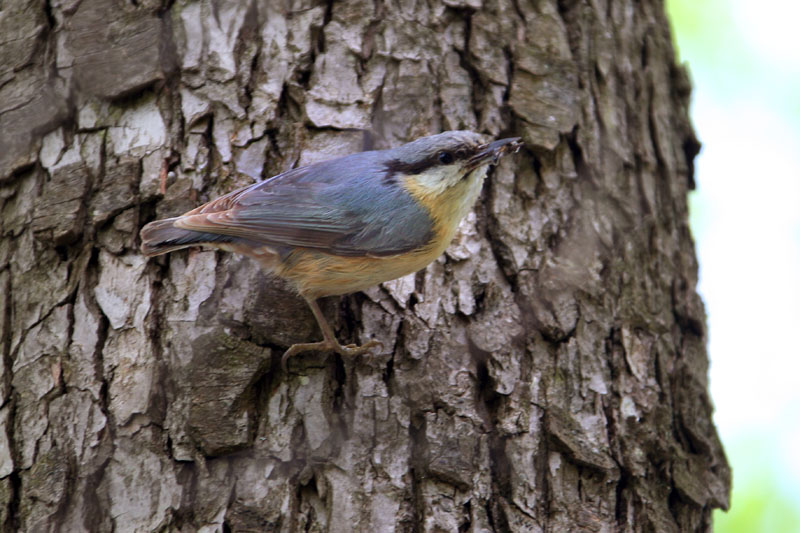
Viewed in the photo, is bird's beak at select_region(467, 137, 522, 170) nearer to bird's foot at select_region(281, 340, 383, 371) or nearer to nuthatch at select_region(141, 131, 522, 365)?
nuthatch at select_region(141, 131, 522, 365)

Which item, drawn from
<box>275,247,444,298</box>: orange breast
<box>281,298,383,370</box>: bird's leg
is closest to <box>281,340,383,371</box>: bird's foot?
<box>281,298,383,370</box>: bird's leg

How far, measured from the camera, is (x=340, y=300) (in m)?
3.11

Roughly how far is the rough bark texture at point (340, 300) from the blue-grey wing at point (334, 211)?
0.51 feet

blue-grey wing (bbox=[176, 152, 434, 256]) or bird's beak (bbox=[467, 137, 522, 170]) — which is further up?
bird's beak (bbox=[467, 137, 522, 170])

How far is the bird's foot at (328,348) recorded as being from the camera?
267 centimetres

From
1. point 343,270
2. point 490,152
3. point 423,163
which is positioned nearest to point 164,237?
point 343,270

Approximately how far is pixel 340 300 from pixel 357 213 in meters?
0.36

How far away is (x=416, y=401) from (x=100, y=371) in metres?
1.10

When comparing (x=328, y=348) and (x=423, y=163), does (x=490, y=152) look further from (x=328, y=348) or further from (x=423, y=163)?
(x=328, y=348)

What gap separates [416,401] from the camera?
2.65 metres

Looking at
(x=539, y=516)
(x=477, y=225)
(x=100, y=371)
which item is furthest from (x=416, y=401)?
(x=100, y=371)

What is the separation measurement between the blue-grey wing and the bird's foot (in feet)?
1.25

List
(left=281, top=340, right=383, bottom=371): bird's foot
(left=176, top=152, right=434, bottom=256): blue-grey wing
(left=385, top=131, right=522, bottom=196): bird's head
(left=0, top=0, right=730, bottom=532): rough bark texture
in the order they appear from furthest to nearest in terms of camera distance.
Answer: (left=385, top=131, right=522, bottom=196): bird's head
(left=176, top=152, right=434, bottom=256): blue-grey wing
(left=281, top=340, right=383, bottom=371): bird's foot
(left=0, top=0, right=730, bottom=532): rough bark texture

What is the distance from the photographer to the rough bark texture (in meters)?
2.51
